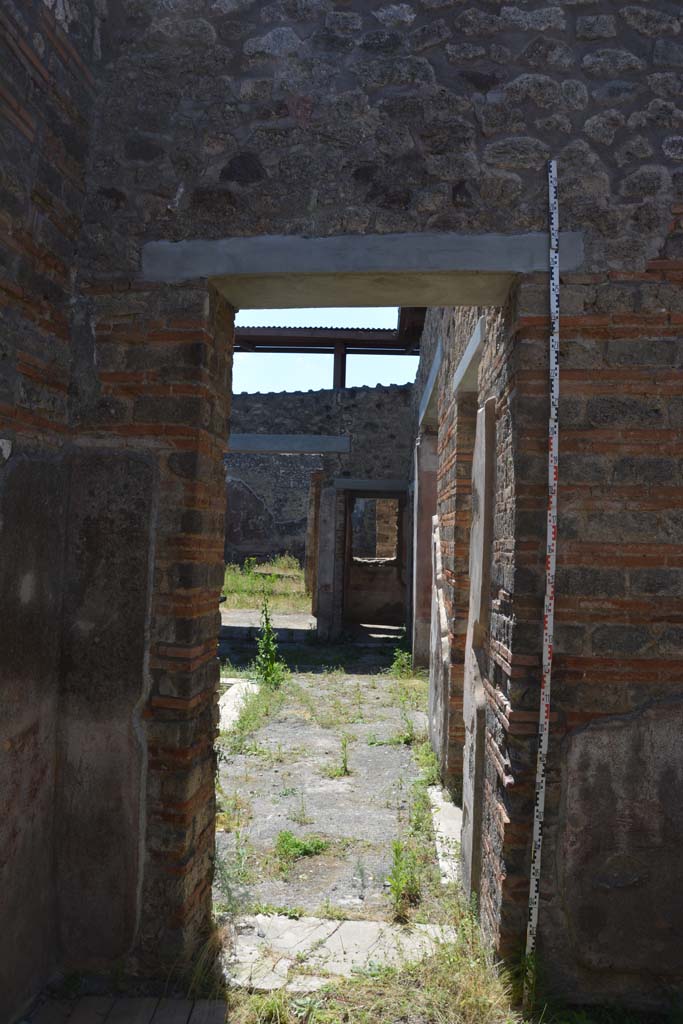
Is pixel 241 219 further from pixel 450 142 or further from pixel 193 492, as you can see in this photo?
pixel 193 492

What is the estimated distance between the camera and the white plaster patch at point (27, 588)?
8.91ft

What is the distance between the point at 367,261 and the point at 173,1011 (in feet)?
9.52

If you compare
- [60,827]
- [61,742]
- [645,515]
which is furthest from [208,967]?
[645,515]

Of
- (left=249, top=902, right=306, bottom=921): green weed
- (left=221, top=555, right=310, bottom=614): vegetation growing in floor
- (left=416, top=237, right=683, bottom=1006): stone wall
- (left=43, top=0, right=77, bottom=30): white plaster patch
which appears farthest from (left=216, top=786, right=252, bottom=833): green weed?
(left=221, top=555, right=310, bottom=614): vegetation growing in floor

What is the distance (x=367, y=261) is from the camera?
9.64ft

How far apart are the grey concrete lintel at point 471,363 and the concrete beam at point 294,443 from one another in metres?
7.26

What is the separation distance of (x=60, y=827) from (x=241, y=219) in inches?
98.7

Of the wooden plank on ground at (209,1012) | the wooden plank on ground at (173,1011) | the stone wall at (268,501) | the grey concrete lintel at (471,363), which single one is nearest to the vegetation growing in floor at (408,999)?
the wooden plank on ground at (209,1012)

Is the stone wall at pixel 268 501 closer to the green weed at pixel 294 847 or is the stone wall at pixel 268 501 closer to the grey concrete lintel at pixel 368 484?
the grey concrete lintel at pixel 368 484

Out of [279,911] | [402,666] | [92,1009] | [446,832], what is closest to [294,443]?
[402,666]

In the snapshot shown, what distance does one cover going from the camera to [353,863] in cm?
425

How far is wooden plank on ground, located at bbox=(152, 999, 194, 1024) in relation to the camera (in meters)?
2.71

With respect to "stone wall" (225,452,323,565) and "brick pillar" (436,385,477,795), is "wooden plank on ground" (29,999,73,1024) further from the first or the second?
"stone wall" (225,452,323,565)

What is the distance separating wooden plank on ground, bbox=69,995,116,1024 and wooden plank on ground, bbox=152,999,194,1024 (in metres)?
0.19
